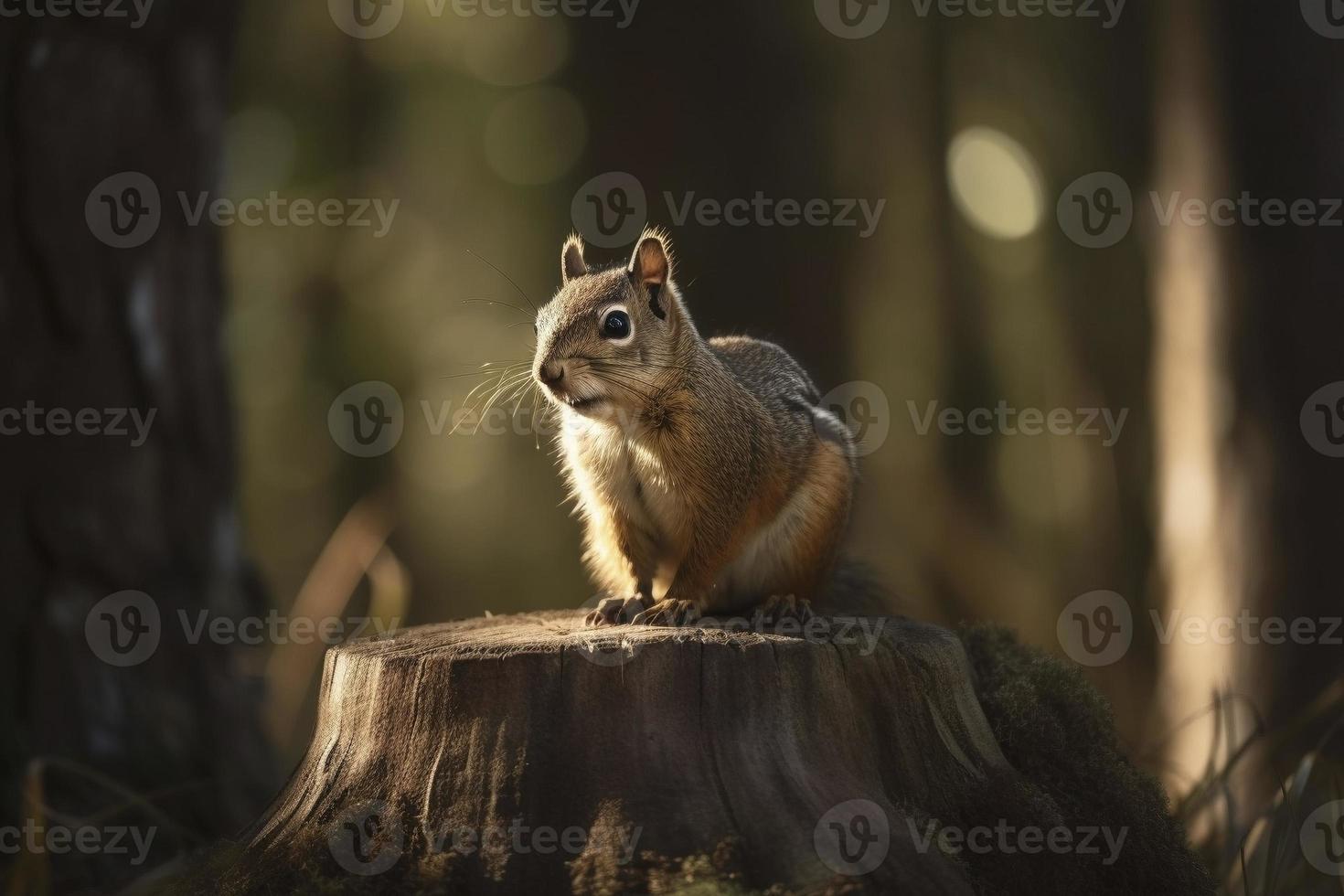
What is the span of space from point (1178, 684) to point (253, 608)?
4170 millimetres

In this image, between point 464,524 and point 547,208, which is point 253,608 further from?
point 464,524

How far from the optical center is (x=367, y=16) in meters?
9.75

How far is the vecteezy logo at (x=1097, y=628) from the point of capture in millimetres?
6586

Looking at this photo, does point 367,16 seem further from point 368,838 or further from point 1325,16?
point 368,838

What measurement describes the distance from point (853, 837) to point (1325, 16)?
4.65 m

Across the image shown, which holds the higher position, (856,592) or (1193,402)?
(1193,402)

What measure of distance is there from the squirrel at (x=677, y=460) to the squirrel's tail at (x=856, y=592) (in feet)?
0.67

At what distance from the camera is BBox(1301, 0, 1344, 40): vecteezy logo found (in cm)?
518
